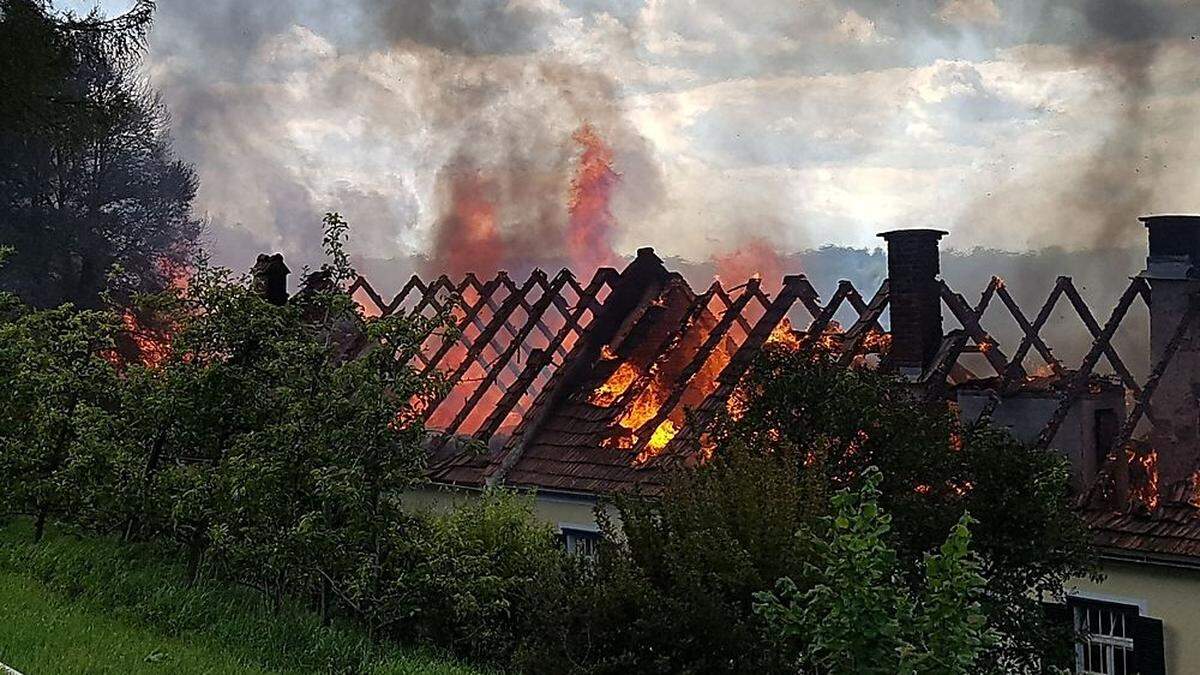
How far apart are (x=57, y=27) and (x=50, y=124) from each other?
1.55 metres

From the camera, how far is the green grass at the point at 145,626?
8.77 m

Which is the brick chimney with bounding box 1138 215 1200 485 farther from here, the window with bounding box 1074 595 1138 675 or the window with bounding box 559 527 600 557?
the window with bounding box 559 527 600 557

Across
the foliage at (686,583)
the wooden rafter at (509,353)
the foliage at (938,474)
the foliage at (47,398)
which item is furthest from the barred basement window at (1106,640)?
the foliage at (47,398)

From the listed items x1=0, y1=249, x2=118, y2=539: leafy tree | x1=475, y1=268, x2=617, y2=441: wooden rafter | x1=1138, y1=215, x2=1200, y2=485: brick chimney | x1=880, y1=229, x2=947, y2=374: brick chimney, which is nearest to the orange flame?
x1=475, y1=268, x2=617, y2=441: wooden rafter

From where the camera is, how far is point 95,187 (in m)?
38.2

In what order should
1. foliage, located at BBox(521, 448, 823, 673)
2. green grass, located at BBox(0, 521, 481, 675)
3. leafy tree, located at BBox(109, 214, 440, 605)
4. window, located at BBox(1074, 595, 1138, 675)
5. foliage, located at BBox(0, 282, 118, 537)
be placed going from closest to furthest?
1. green grass, located at BBox(0, 521, 481, 675)
2. foliage, located at BBox(521, 448, 823, 673)
3. leafy tree, located at BBox(109, 214, 440, 605)
4. foliage, located at BBox(0, 282, 118, 537)
5. window, located at BBox(1074, 595, 1138, 675)

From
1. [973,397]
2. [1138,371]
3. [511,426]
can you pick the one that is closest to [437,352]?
[511,426]

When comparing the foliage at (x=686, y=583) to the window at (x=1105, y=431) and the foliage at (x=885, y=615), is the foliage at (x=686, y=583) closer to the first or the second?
the foliage at (x=885, y=615)

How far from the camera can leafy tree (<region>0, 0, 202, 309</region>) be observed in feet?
65.3

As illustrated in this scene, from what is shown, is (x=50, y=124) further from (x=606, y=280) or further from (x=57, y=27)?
(x=606, y=280)

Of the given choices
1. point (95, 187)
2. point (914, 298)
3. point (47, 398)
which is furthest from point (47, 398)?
point (95, 187)

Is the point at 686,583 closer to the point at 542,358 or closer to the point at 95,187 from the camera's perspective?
the point at 542,358

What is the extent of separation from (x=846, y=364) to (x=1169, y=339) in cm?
546

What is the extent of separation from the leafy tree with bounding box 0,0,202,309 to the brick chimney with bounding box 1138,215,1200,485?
54.0 feet
